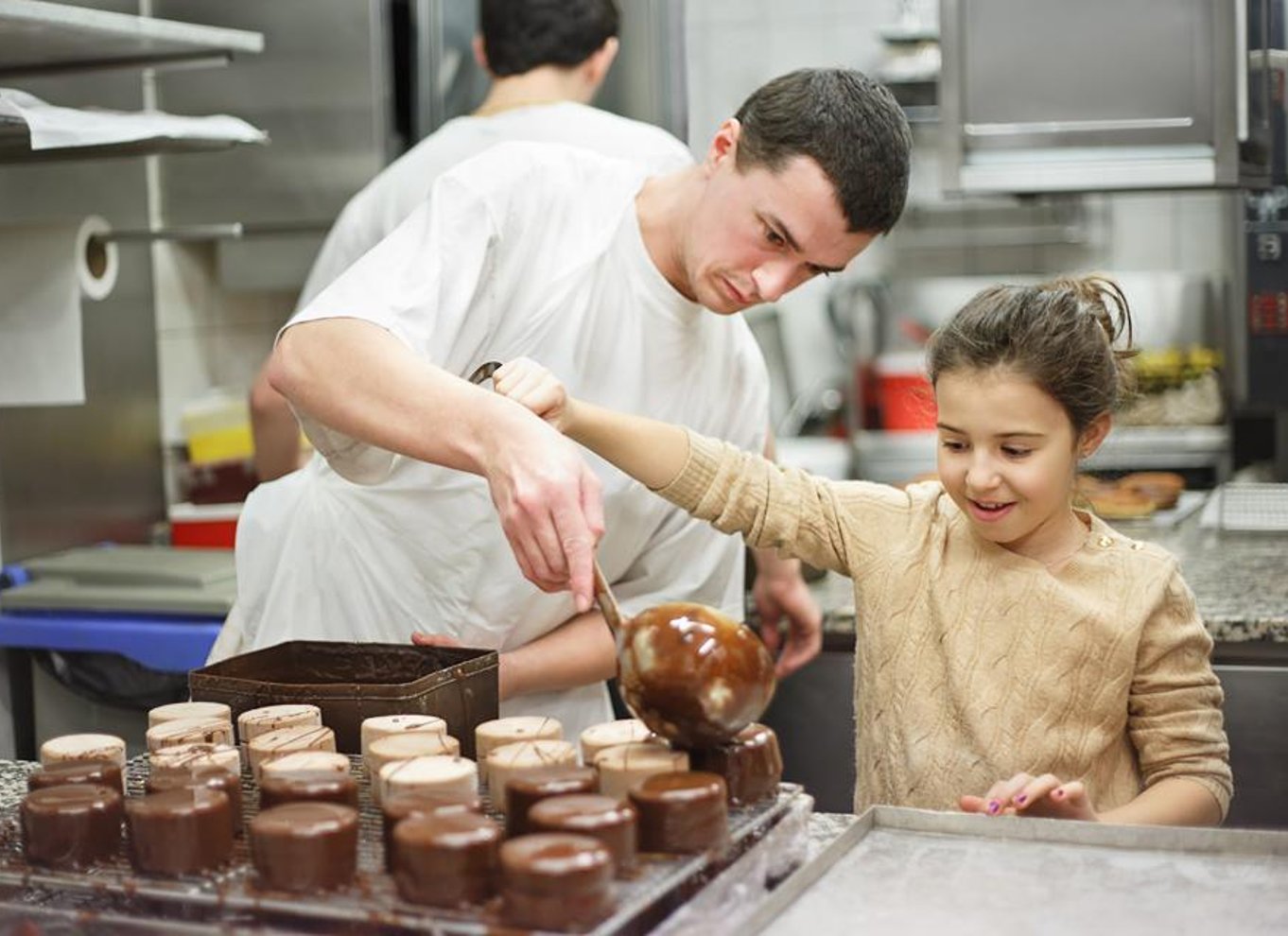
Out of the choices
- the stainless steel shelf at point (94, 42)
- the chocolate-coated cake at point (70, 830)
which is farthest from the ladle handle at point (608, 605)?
the stainless steel shelf at point (94, 42)

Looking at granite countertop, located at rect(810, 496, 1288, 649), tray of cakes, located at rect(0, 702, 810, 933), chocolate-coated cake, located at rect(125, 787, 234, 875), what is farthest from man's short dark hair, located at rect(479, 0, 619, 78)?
chocolate-coated cake, located at rect(125, 787, 234, 875)

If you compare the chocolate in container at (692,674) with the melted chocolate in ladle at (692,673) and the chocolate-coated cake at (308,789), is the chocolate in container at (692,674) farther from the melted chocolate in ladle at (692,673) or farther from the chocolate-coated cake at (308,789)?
the chocolate-coated cake at (308,789)

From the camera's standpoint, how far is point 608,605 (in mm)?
1503

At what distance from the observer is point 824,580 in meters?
2.94

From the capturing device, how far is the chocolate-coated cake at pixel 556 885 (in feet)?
3.68

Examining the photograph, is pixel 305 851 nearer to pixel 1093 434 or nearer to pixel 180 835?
pixel 180 835

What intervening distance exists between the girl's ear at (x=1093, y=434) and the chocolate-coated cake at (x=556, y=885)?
0.96 m

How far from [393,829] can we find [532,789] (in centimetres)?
11

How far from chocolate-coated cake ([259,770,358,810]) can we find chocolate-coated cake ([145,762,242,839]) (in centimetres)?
2

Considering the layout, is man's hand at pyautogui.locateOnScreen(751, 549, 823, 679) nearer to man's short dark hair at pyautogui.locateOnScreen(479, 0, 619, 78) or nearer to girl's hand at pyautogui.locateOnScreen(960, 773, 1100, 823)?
girl's hand at pyautogui.locateOnScreen(960, 773, 1100, 823)

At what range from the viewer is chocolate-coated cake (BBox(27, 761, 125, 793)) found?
4.49 feet

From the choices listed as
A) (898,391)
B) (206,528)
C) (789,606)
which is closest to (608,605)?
(789,606)

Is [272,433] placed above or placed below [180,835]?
above

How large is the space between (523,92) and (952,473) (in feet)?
5.12
